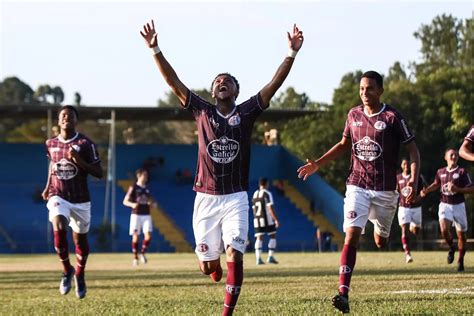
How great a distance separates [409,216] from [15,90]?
12693 cm

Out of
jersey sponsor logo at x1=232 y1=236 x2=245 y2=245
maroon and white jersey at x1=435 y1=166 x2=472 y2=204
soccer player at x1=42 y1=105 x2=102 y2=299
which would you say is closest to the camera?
jersey sponsor logo at x1=232 y1=236 x2=245 y2=245

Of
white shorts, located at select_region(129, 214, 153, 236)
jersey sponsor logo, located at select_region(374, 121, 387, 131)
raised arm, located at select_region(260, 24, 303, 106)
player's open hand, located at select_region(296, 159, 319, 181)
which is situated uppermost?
raised arm, located at select_region(260, 24, 303, 106)

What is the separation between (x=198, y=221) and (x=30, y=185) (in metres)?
51.6

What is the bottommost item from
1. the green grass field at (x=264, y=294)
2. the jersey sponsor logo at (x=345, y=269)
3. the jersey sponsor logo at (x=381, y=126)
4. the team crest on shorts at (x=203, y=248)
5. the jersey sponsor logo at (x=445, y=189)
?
the green grass field at (x=264, y=294)

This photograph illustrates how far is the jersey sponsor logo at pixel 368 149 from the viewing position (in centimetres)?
1262

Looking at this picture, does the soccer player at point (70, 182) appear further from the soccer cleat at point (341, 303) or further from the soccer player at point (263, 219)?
the soccer player at point (263, 219)

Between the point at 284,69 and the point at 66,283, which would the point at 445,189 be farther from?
the point at 284,69

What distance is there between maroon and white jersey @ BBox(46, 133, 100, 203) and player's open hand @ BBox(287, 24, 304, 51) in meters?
5.27

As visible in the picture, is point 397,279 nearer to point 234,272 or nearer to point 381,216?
point 381,216

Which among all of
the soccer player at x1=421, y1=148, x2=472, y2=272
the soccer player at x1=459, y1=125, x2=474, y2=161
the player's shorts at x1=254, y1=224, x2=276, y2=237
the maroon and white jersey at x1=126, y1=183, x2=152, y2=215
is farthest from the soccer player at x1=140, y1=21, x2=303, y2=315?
the maroon and white jersey at x1=126, y1=183, x2=152, y2=215

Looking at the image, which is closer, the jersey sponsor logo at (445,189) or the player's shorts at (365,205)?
the player's shorts at (365,205)

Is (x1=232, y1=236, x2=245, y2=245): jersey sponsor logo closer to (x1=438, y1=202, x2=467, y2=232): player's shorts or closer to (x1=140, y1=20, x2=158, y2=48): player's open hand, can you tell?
(x1=140, y1=20, x2=158, y2=48): player's open hand

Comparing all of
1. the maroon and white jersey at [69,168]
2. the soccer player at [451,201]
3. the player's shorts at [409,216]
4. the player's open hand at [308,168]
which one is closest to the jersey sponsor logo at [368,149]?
the player's open hand at [308,168]

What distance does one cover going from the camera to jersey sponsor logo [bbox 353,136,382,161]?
12.6m
